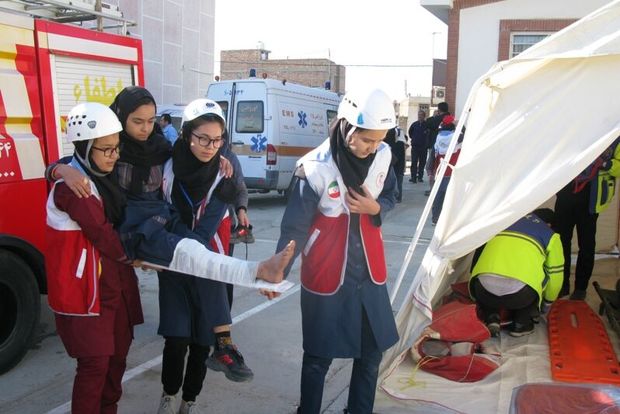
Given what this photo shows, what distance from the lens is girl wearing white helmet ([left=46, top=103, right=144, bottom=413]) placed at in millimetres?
2803

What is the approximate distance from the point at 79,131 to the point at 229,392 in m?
2.14

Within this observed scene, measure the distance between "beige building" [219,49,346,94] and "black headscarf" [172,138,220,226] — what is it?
43928 mm

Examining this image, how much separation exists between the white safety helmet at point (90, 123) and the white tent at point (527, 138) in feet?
7.01

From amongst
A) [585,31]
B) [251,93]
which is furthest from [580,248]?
[251,93]

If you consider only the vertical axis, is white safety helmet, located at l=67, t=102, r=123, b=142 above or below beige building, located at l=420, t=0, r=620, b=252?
below

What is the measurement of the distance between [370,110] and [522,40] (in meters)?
12.7

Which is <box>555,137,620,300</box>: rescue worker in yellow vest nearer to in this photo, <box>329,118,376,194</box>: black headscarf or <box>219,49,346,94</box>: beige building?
<box>329,118,376,194</box>: black headscarf

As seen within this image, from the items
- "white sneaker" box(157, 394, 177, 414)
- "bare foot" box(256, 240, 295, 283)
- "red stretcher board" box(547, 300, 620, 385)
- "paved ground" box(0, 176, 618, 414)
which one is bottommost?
"paved ground" box(0, 176, 618, 414)

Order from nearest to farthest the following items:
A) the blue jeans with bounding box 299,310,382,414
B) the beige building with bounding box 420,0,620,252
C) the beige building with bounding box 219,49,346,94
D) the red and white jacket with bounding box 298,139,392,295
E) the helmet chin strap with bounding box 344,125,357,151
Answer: the helmet chin strap with bounding box 344,125,357,151, the red and white jacket with bounding box 298,139,392,295, the blue jeans with bounding box 299,310,382,414, the beige building with bounding box 420,0,620,252, the beige building with bounding box 219,49,346,94

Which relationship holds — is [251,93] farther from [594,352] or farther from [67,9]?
[594,352]

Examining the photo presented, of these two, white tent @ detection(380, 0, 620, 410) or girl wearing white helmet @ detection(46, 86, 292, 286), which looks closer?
girl wearing white helmet @ detection(46, 86, 292, 286)

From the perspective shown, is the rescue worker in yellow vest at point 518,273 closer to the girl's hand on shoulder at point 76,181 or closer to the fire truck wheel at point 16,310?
the girl's hand on shoulder at point 76,181

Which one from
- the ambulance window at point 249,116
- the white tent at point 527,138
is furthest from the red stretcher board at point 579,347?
the ambulance window at point 249,116

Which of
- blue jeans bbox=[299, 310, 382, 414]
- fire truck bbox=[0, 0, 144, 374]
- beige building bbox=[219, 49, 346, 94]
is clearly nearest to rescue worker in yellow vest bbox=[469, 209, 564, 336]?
blue jeans bbox=[299, 310, 382, 414]
